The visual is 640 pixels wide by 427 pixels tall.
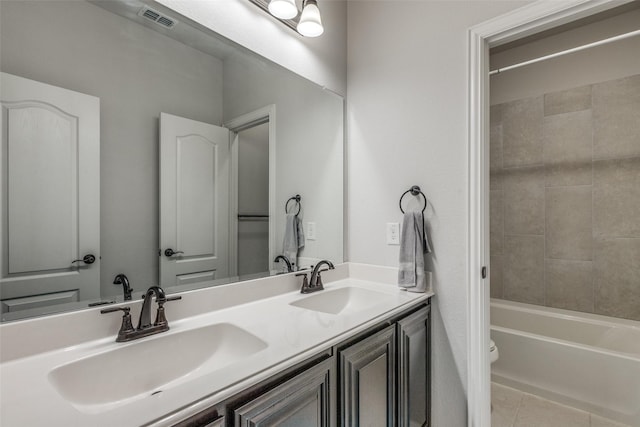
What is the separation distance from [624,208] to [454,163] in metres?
1.61

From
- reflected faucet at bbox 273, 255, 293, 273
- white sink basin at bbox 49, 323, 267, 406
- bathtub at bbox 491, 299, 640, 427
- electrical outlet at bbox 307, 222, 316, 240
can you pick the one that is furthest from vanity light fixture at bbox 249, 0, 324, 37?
bathtub at bbox 491, 299, 640, 427

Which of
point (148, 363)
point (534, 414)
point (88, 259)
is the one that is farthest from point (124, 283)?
point (534, 414)

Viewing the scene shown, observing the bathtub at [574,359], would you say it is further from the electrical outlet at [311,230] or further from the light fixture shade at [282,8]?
the light fixture shade at [282,8]

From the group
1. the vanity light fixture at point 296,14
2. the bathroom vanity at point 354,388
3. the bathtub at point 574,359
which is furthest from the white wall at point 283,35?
the bathtub at point 574,359

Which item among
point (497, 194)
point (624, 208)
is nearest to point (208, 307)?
point (497, 194)

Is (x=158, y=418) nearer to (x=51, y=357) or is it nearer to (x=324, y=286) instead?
(x=51, y=357)

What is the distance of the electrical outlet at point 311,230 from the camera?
5.59 feet

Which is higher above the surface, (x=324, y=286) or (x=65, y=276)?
(x=65, y=276)

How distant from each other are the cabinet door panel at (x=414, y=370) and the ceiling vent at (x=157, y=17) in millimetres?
1473

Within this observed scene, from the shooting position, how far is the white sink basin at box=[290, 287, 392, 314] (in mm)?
1468

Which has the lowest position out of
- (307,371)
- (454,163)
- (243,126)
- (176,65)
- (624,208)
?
(307,371)

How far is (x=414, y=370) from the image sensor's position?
1.37 meters

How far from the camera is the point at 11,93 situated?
811 mm

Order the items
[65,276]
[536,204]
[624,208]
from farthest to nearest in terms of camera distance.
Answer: [536,204]
[624,208]
[65,276]
